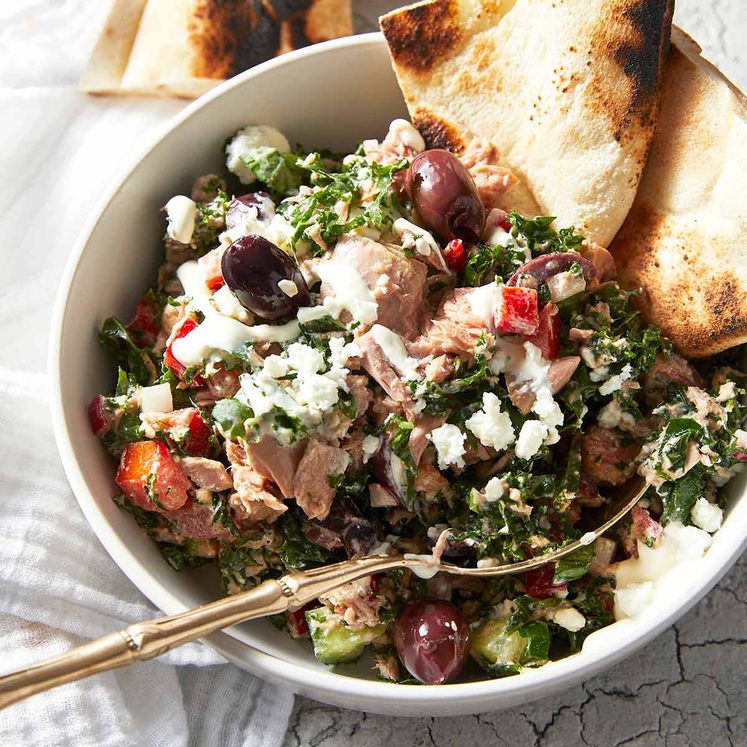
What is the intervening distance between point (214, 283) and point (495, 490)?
106 centimetres

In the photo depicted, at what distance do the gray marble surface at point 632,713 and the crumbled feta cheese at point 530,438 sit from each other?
1052 millimetres

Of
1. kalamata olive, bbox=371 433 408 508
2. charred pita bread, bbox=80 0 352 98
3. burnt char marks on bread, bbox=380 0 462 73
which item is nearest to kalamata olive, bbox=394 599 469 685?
kalamata olive, bbox=371 433 408 508

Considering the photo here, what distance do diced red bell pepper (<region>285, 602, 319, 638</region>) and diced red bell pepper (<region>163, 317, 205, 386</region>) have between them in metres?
0.74

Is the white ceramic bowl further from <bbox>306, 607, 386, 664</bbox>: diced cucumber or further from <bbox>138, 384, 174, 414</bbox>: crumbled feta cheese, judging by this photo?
<bbox>138, 384, 174, 414</bbox>: crumbled feta cheese

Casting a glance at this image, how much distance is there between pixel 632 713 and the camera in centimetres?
312

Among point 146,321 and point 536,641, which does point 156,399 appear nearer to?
point 146,321

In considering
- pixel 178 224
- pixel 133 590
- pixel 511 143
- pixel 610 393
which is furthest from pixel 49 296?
pixel 610 393

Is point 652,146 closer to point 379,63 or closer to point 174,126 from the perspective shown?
point 379,63

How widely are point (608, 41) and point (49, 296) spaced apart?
2.21 m

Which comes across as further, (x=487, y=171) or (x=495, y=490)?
(x=487, y=171)

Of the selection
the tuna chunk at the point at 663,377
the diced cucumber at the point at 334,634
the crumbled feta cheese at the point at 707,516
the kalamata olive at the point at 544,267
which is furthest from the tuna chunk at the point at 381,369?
the crumbled feta cheese at the point at 707,516

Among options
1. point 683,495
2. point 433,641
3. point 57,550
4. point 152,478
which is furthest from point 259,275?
point 683,495

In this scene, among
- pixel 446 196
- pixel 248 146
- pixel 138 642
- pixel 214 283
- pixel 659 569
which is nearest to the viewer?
pixel 138 642

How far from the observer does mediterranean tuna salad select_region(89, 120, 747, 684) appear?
259 centimetres
